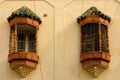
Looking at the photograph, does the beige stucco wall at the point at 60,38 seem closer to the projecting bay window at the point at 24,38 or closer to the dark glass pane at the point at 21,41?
the projecting bay window at the point at 24,38

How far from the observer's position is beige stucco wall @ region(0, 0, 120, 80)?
1597 centimetres

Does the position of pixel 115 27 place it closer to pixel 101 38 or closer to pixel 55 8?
pixel 101 38

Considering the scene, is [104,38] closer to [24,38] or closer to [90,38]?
[90,38]

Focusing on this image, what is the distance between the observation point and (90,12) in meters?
16.3

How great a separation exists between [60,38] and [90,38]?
1.30m

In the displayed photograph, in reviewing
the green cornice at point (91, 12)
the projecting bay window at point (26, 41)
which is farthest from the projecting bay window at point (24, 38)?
the green cornice at point (91, 12)

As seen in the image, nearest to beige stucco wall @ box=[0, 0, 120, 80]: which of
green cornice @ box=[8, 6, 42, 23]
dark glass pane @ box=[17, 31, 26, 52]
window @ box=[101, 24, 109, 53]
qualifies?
window @ box=[101, 24, 109, 53]

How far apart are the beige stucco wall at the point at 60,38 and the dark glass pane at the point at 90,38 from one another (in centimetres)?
32

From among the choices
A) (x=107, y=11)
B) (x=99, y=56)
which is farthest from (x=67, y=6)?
(x=99, y=56)

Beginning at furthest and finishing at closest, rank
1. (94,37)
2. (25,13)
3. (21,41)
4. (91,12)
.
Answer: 1. (21,41)
2. (91,12)
3. (25,13)
4. (94,37)

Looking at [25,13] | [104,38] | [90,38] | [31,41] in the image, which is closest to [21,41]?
[31,41]

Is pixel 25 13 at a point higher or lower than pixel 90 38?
higher

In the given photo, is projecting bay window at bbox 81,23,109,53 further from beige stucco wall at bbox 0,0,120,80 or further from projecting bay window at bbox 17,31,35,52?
projecting bay window at bbox 17,31,35,52

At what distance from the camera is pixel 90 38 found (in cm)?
1612
